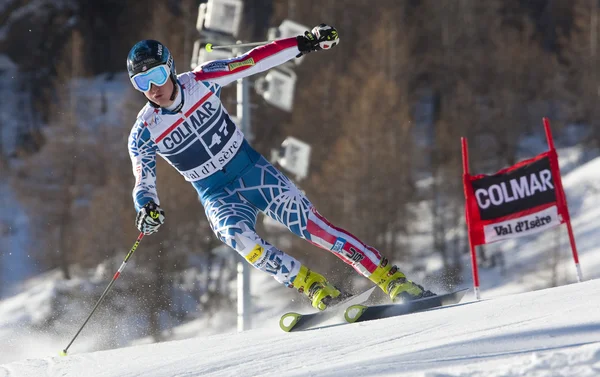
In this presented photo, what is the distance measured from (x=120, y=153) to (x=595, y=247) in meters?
12.2

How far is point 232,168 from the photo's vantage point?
16.5ft

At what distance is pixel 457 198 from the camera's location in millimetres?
21125

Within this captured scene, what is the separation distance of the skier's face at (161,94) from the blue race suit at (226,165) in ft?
0.20

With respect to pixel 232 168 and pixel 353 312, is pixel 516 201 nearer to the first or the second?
pixel 353 312

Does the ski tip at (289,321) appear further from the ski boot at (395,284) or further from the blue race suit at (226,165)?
the ski boot at (395,284)

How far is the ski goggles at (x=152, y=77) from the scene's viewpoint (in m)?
4.71

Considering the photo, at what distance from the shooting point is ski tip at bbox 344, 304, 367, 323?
4738 mm

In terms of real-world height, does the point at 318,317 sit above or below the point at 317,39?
below

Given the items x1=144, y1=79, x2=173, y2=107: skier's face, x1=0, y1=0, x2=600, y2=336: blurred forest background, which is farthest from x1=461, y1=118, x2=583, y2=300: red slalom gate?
x1=0, y1=0, x2=600, y2=336: blurred forest background

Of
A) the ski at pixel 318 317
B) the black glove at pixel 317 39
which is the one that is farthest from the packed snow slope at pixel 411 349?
the black glove at pixel 317 39

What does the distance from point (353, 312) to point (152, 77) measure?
1.76 meters

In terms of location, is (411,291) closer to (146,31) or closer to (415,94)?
(415,94)

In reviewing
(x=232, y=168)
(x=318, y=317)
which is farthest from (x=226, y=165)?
(x=318, y=317)

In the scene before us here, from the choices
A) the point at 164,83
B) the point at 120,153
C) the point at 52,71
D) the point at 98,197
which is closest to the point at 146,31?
the point at 52,71
